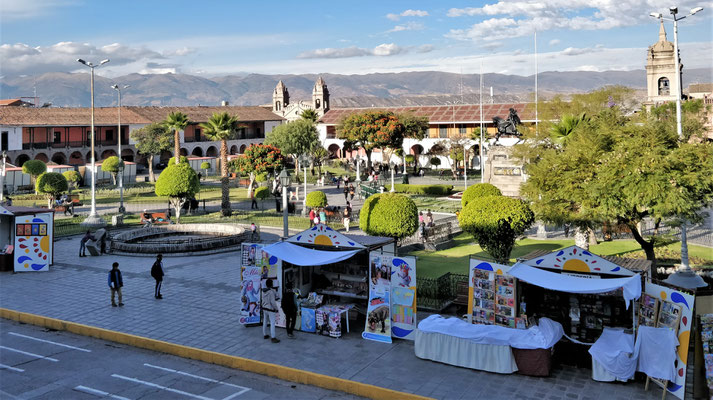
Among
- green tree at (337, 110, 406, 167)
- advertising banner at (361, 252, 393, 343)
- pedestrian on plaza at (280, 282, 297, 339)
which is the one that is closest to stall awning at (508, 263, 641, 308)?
advertising banner at (361, 252, 393, 343)

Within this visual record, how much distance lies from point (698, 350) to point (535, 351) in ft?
8.45

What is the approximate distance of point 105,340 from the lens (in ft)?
45.5

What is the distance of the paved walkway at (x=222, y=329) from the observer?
10.7m

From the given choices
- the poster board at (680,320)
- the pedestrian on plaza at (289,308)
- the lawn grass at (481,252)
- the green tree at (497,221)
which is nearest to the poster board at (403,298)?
the pedestrian on plaza at (289,308)

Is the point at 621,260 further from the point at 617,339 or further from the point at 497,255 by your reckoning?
the point at 497,255

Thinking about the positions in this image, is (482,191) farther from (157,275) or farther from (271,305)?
(271,305)

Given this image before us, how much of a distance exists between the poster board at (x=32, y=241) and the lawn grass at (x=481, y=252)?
11.8 metres

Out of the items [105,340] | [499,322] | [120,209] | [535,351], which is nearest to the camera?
[535,351]

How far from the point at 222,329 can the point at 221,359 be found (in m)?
1.83

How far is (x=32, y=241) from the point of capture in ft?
66.5

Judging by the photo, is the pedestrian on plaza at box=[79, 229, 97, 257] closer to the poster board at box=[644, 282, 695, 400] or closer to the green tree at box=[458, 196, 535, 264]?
the green tree at box=[458, 196, 535, 264]

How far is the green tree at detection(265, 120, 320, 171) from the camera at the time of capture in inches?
2124

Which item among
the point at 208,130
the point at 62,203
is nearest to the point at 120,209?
the point at 62,203

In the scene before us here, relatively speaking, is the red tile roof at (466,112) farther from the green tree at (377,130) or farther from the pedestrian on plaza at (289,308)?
the pedestrian on plaza at (289,308)
